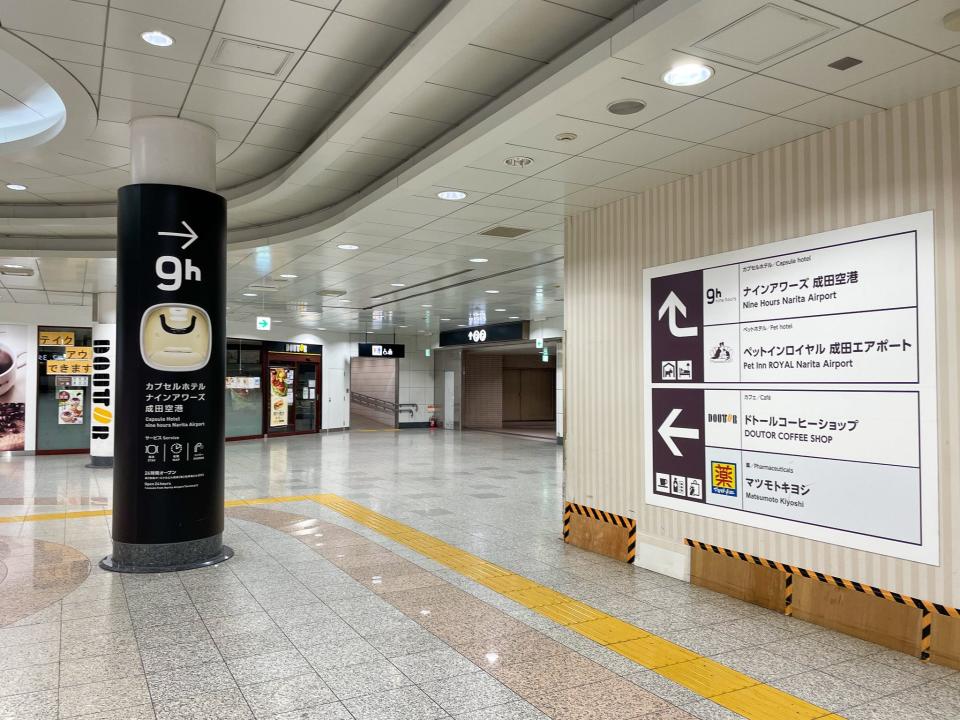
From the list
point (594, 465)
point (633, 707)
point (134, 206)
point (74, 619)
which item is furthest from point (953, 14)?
point (74, 619)

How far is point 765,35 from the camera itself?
155 inches

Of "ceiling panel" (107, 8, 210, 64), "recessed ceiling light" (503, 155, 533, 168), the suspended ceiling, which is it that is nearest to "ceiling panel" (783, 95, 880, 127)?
the suspended ceiling

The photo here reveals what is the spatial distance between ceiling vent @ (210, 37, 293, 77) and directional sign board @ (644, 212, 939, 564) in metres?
3.74

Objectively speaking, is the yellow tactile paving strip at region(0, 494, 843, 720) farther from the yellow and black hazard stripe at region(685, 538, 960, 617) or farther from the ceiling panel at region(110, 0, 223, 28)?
the ceiling panel at region(110, 0, 223, 28)

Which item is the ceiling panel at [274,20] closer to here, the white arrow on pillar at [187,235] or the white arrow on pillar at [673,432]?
the white arrow on pillar at [187,235]

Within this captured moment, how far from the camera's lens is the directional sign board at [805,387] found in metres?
4.72

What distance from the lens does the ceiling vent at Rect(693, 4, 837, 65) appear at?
374 cm

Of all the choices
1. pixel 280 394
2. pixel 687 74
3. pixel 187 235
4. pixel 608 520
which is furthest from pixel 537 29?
pixel 280 394

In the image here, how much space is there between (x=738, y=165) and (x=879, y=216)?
1403 mm

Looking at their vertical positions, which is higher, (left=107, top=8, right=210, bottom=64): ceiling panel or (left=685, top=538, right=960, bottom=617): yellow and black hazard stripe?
(left=107, top=8, right=210, bottom=64): ceiling panel

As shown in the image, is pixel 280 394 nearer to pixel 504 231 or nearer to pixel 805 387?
pixel 504 231

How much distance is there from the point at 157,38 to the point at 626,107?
3.21 m

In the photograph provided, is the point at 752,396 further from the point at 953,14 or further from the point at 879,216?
the point at 953,14

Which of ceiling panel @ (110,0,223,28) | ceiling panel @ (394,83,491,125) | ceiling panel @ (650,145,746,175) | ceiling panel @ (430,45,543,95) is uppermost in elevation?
ceiling panel @ (110,0,223,28)
